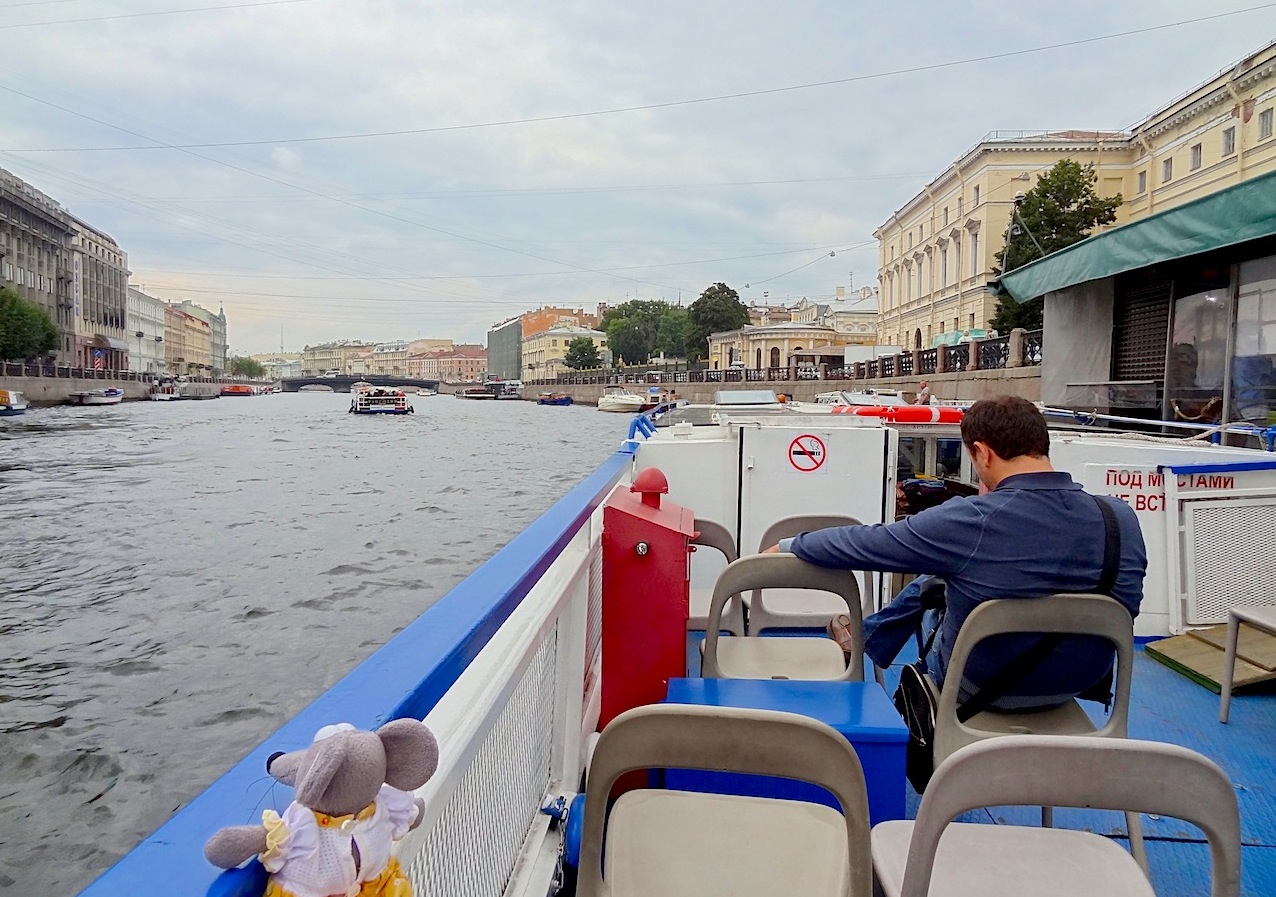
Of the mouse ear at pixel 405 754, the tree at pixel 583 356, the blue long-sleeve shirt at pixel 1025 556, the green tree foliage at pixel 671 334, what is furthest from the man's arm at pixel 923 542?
the tree at pixel 583 356

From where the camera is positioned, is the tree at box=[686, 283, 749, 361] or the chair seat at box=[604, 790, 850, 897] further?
the tree at box=[686, 283, 749, 361]

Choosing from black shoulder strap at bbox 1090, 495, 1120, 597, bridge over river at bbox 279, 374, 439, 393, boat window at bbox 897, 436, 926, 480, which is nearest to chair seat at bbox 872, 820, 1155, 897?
black shoulder strap at bbox 1090, 495, 1120, 597

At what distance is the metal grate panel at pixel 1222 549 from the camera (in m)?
4.11

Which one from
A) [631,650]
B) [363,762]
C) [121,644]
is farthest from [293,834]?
[121,644]

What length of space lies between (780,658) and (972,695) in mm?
672

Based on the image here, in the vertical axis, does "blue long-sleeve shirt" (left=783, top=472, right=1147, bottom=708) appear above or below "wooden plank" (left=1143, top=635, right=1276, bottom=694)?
above

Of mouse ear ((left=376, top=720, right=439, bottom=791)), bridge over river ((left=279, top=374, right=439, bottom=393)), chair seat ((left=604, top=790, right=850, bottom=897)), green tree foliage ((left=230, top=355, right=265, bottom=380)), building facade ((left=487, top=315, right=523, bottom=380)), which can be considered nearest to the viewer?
mouse ear ((left=376, top=720, right=439, bottom=791))

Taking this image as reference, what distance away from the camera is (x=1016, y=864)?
1454 millimetres

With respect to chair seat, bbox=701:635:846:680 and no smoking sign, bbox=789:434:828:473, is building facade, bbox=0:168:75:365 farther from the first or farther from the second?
chair seat, bbox=701:635:846:680

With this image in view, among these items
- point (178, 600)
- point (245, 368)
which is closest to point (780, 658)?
point (178, 600)

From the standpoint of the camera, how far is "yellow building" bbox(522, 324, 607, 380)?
128000 mm

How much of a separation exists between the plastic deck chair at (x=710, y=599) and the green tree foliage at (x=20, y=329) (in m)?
65.8

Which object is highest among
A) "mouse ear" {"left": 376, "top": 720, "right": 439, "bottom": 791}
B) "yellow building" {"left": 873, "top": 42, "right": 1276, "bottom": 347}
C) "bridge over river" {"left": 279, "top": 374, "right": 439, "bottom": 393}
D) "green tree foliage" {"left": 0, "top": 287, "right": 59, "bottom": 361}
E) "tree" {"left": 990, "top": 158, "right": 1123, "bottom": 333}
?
A: "yellow building" {"left": 873, "top": 42, "right": 1276, "bottom": 347}

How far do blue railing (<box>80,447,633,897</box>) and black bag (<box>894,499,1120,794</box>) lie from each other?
3.41 feet
